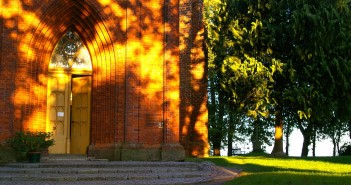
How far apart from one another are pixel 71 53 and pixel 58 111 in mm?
1995

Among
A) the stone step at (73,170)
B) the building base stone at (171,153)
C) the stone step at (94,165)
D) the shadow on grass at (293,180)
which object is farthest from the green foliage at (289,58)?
the shadow on grass at (293,180)

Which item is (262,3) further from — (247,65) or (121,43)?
(121,43)

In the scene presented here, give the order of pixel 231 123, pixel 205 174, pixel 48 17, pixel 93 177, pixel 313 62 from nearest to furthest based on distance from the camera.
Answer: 1. pixel 93 177
2. pixel 205 174
3. pixel 48 17
4. pixel 313 62
5. pixel 231 123

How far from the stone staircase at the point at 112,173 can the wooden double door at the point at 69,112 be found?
2.00 meters

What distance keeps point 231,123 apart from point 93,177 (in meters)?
16.4

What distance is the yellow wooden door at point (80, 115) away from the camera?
1658 cm

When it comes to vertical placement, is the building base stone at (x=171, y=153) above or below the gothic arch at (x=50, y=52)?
below

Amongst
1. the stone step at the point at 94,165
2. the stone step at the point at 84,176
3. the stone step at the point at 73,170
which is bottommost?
the stone step at the point at 84,176

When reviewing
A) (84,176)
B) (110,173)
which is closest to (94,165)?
(110,173)

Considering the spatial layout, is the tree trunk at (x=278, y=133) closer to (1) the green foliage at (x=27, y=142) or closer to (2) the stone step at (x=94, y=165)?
(2) the stone step at (x=94, y=165)

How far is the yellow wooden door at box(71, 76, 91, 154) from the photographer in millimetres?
16578

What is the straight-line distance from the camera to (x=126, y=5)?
15.9 meters

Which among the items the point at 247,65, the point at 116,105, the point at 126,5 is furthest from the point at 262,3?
the point at 116,105

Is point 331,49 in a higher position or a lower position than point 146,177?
higher
